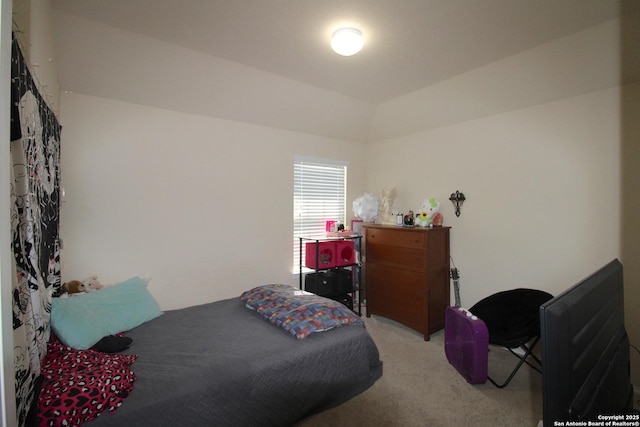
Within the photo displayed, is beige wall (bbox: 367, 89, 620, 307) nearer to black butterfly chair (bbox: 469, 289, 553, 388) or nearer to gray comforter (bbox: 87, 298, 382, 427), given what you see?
black butterfly chair (bbox: 469, 289, 553, 388)

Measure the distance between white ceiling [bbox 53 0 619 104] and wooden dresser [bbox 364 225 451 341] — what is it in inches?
68.7

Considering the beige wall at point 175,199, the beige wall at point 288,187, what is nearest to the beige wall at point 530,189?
the beige wall at point 288,187

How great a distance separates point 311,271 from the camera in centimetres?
381

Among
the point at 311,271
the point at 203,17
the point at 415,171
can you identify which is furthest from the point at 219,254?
the point at 415,171

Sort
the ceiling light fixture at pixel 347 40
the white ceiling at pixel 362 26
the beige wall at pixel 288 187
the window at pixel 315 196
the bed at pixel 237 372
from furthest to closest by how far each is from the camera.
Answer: the window at pixel 315 196, the beige wall at pixel 288 187, the ceiling light fixture at pixel 347 40, the white ceiling at pixel 362 26, the bed at pixel 237 372

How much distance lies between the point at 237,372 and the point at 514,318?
2379 millimetres

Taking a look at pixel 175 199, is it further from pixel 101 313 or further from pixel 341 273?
pixel 341 273

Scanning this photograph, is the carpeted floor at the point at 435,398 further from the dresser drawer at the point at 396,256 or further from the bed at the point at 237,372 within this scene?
the dresser drawer at the point at 396,256

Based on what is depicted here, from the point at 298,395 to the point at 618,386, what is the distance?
5.00ft

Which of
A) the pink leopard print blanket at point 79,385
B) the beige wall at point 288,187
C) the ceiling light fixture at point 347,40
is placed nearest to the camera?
the pink leopard print blanket at point 79,385

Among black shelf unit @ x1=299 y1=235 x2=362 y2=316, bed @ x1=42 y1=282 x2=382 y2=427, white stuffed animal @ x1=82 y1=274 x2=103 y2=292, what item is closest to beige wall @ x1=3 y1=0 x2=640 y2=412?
white stuffed animal @ x1=82 y1=274 x2=103 y2=292

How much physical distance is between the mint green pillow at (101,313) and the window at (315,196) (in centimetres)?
175

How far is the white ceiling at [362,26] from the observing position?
1.81 m

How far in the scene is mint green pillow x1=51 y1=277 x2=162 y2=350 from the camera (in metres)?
1.82
